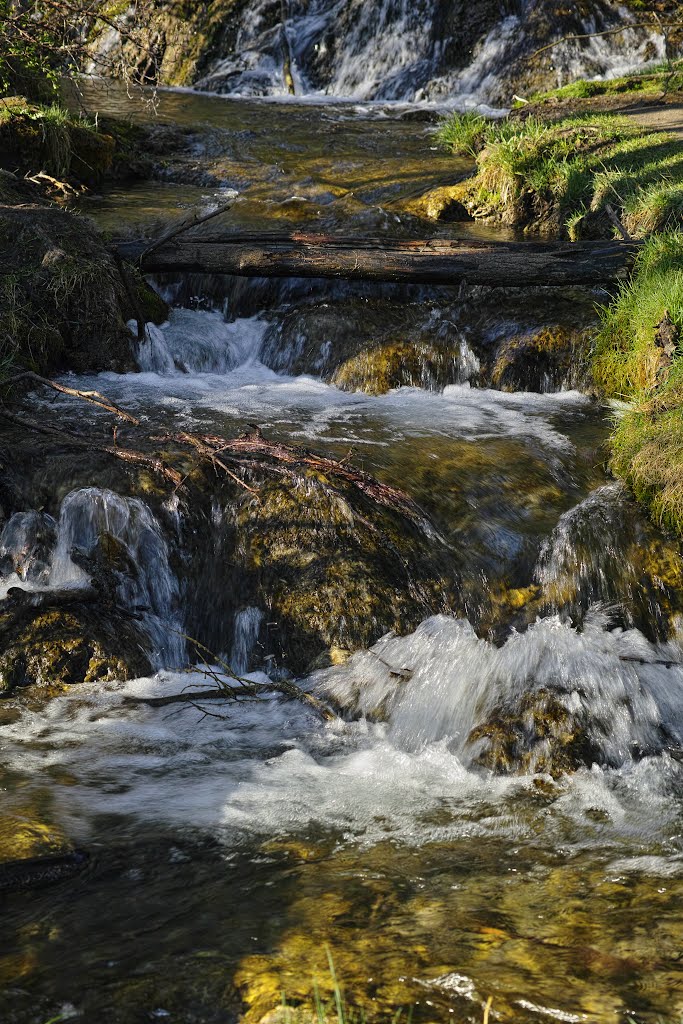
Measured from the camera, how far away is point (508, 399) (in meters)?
7.15

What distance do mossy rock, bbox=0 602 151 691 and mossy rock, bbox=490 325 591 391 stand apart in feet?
12.9

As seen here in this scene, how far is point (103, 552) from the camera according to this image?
498cm

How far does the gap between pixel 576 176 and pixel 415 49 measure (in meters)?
8.90

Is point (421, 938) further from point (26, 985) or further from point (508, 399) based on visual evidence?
point (508, 399)

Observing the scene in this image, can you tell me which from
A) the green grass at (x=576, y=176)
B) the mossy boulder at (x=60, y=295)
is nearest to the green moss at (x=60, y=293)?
the mossy boulder at (x=60, y=295)

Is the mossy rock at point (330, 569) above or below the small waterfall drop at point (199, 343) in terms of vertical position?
below

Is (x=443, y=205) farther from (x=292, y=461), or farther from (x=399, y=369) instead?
(x=292, y=461)

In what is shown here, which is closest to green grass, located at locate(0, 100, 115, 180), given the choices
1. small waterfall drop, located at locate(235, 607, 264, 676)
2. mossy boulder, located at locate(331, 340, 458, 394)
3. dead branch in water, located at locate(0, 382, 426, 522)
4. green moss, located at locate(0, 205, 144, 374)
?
green moss, located at locate(0, 205, 144, 374)

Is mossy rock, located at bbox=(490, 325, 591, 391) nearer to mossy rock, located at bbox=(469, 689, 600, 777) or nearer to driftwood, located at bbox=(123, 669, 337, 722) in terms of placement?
mossy rock, located at bbox=(469, 689, 600, 777)

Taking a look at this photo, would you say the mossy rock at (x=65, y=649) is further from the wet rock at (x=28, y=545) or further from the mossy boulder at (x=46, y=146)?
the mossy boulder at (x=46, y=146)

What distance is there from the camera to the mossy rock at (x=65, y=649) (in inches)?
177

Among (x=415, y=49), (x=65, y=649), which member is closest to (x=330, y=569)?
(x=65, y=649)

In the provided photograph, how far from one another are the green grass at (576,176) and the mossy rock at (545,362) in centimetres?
162

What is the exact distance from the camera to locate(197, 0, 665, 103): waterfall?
15.5m
